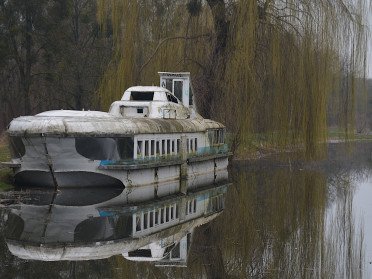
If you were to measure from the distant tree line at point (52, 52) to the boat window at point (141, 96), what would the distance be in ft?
55.1

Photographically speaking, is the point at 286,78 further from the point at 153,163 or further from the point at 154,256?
the point at 154,256

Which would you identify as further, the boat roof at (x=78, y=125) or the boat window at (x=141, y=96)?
the boat window at (x=141, y=96)

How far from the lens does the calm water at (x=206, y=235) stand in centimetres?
Answer: 1112

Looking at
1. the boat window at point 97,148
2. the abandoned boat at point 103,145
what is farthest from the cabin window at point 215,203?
the boat window at point 97,148

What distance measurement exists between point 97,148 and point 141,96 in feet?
16.3

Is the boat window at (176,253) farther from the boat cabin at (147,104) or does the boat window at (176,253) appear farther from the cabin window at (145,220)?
the boat cabin at (147,104)

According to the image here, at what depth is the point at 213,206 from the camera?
768 inches

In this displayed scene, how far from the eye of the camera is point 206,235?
14.6m

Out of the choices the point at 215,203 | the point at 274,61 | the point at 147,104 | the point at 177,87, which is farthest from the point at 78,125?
the point at 274,61

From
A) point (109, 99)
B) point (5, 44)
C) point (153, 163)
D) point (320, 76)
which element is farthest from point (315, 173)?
point (5, 44)

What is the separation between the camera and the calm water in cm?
1112

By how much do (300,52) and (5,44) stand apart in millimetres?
21396

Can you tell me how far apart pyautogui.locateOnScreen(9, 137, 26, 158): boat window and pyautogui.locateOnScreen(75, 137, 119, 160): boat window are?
169 centimetres

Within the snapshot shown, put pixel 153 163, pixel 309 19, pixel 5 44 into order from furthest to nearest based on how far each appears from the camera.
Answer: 1. pixel 5 44
2. pixel 309 19
3. pixel 153 163
